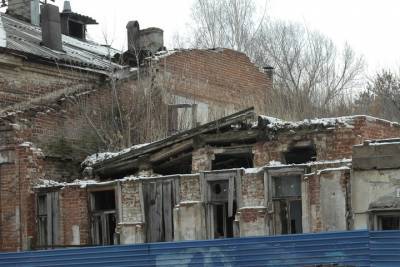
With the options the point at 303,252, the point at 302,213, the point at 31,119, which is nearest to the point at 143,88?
the point at 31,119

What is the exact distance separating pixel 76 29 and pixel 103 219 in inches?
509

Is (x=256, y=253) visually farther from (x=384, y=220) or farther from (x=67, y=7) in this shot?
(x=67, y=7)

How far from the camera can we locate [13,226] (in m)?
16.5

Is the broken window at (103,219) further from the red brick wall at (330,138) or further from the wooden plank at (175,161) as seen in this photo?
the red brick wall at (330,138)

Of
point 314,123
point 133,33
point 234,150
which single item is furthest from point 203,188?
point 133,33

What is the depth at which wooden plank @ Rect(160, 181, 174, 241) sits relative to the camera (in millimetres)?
14780

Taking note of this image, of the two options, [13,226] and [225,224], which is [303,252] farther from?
[13,226]

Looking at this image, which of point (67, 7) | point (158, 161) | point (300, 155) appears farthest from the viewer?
point (67, 7)

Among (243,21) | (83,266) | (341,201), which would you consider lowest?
(83,266)

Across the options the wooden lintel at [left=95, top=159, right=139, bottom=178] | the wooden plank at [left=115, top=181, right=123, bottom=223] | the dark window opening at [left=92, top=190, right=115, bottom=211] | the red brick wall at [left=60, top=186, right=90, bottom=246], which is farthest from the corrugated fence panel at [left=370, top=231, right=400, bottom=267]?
the red brick wall at [left=60, top=186, right=90, bottom=246]

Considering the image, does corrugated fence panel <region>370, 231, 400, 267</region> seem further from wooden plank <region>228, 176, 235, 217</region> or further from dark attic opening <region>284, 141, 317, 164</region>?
wooden plank <region>228, 176, 235, 217</region>

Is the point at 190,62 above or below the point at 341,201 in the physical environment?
above

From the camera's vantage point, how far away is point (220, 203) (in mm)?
14492

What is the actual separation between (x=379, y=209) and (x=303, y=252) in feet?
12.1
